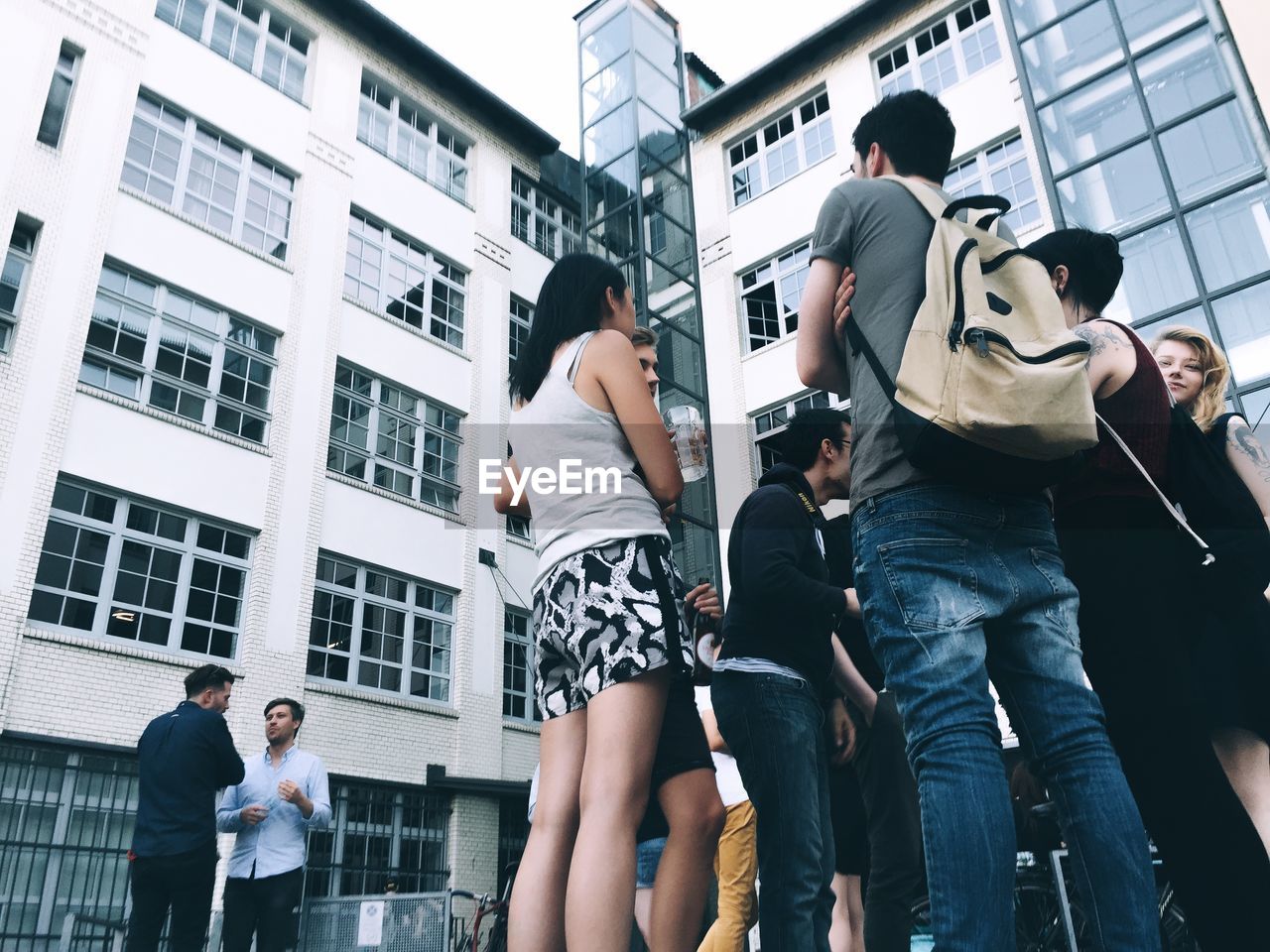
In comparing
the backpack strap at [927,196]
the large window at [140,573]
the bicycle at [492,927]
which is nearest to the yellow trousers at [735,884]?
the backpack strap at [927,196]

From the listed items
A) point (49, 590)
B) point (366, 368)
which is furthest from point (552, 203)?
point (49, 590)

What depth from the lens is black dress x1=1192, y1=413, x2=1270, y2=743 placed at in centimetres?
264

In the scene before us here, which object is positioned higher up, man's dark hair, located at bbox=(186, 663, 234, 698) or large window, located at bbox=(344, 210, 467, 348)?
large window, located at bbox=(344, 210, 467, 348)

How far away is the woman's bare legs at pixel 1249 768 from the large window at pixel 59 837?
414 inches

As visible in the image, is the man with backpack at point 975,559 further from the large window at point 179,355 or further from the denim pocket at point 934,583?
the large window at point 179,355

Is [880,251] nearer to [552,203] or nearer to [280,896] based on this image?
[280,896]

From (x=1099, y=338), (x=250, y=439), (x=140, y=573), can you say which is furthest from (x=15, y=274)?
(x=1099, y=338)

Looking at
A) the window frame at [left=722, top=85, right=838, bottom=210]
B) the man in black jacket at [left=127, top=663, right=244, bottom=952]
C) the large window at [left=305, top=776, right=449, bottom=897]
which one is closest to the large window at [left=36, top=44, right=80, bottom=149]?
the large window at [left=305, top=776, right=449, bottom=897]

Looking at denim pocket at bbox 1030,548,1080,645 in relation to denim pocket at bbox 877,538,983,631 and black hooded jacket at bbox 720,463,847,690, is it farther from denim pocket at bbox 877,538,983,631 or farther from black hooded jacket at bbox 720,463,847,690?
black hooded jacket at bbox 720,463,847,690

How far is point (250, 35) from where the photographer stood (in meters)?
17.7

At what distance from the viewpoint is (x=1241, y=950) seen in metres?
2.02

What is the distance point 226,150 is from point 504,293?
5987mm

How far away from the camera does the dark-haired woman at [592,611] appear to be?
85.6 inches

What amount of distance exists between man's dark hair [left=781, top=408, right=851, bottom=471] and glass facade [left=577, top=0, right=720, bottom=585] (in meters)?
15.1
